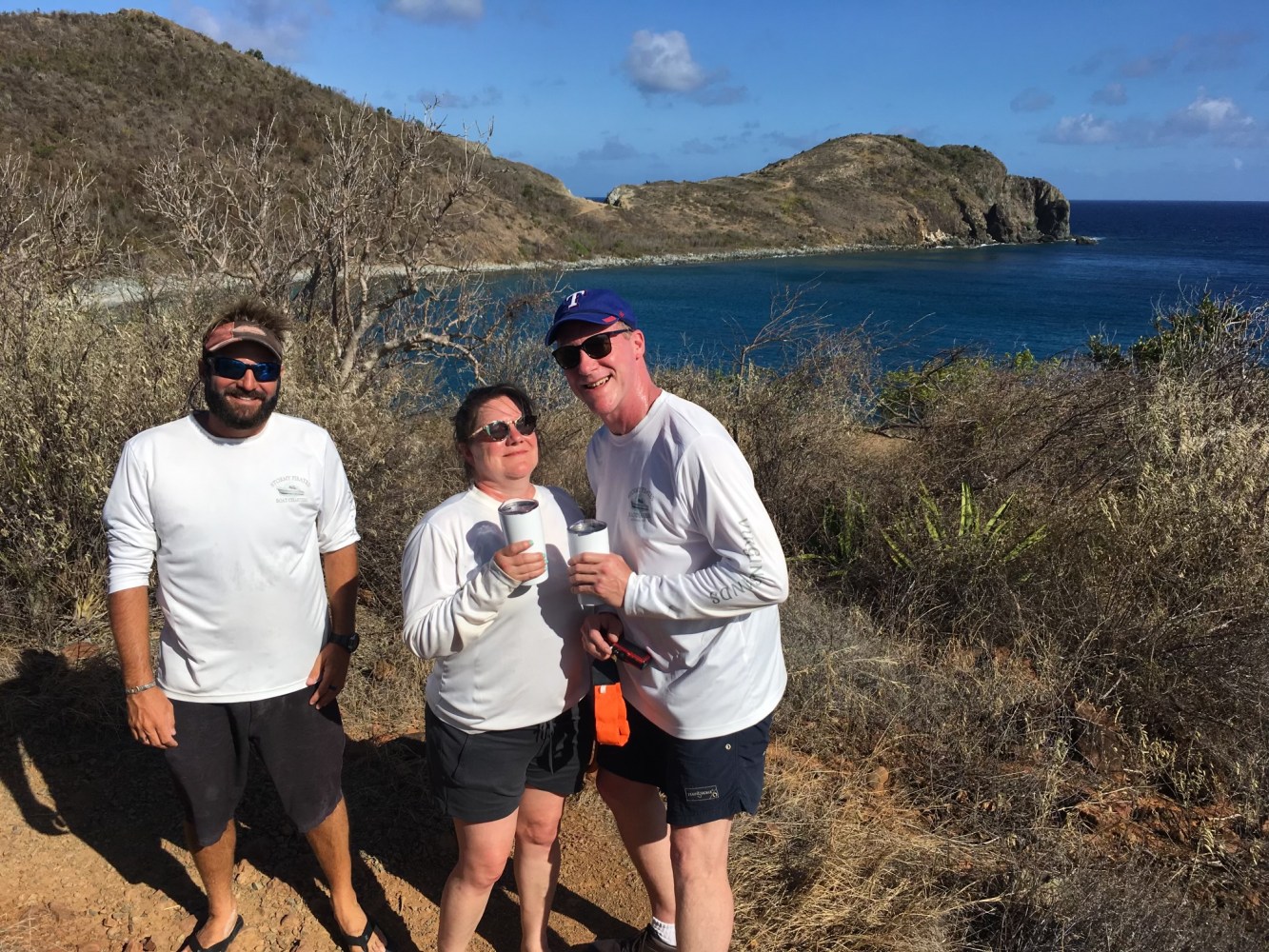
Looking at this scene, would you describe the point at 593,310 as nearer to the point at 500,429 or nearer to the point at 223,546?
the point at 500,429

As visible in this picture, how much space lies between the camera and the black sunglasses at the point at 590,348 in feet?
6.12

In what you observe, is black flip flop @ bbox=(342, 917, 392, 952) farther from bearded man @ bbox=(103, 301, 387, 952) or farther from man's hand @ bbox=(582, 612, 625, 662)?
man's hand @ bbox=(582, 612, 625, 662)

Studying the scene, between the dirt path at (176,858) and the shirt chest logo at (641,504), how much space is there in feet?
5.21

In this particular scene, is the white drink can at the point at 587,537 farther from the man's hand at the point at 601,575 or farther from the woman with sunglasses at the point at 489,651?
the woman with sunglasses at the point at 489,651

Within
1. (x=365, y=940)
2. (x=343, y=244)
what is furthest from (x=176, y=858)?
(x=343, y=244)

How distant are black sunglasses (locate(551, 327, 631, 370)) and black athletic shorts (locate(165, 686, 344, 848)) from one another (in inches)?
48.7

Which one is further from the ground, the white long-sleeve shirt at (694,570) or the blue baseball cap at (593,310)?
the blue baseball cap at (593,310)

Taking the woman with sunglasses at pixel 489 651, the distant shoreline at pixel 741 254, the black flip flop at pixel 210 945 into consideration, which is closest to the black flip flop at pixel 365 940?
the black flip flop at pixel 210 945

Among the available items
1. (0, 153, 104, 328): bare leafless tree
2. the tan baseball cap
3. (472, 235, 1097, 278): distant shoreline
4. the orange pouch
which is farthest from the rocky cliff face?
the orange pouch

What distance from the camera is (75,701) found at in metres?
3.55

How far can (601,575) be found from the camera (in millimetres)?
1758

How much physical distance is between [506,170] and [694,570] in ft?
90.0

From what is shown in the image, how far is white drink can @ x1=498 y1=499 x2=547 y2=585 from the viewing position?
172 centimetres

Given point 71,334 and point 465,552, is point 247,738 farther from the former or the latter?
point 71,334
